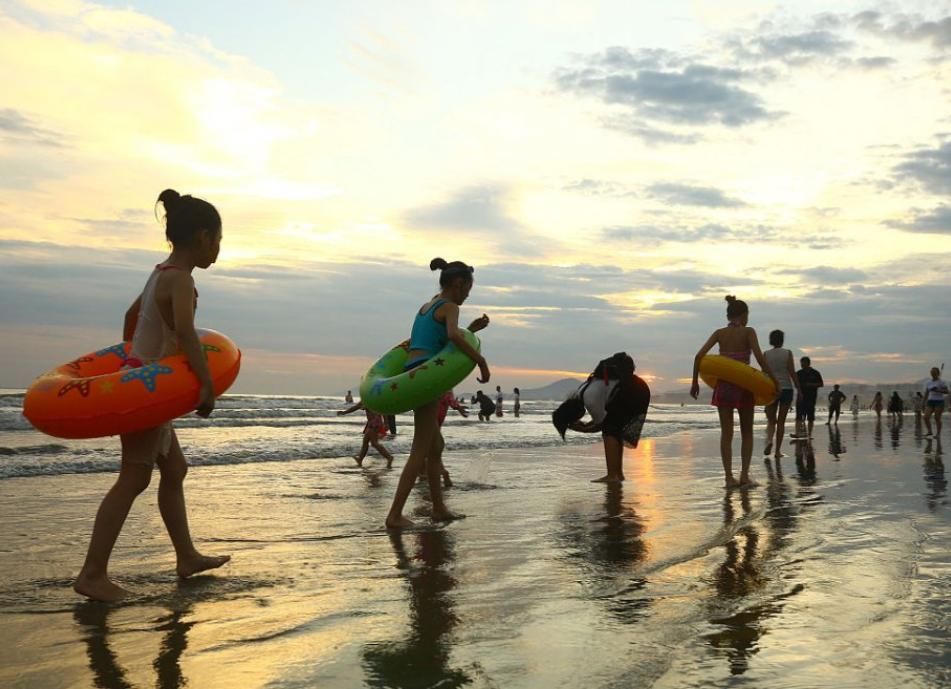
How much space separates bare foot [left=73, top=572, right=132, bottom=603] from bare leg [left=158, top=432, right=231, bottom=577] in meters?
0.49

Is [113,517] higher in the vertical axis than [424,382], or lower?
lower

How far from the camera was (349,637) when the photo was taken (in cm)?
331

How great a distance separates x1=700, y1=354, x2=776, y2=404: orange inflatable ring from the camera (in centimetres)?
960

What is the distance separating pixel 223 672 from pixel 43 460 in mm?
11085

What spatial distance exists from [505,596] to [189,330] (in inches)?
76.8

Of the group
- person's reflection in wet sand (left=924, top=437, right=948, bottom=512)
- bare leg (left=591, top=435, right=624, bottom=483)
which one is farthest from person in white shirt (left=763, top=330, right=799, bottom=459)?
bare leg (left=591, top=435, right=624, bottom=483)

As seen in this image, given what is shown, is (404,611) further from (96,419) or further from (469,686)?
(96,419)

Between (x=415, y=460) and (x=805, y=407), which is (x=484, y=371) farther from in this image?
(x=805, y=407)

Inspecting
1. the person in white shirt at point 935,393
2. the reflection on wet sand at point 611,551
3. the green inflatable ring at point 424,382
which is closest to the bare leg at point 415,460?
the green inflatable ring at point 424,382

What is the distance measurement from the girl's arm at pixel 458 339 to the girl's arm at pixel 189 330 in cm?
225

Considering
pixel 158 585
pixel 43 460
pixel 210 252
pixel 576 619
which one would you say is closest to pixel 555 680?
pixel 576 619

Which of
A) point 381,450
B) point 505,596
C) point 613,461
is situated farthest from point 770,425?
point 505,596

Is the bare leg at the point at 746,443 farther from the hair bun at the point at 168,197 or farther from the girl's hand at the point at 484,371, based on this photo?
the hair bun at the point at 168,197

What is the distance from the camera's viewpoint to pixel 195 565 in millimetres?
4520
